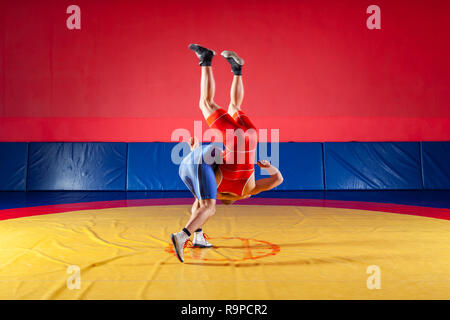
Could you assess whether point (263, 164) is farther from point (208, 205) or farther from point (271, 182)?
point (208, 205)

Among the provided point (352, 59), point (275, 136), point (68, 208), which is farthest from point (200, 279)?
point (352, 59)

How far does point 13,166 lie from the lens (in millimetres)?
7969

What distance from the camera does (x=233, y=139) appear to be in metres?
3.03

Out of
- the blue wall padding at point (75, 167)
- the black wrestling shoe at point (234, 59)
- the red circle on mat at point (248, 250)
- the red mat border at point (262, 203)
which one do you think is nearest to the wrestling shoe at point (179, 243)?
the red circle on mat at point (248, 250)

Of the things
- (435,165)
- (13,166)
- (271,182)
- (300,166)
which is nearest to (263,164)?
(271,182)

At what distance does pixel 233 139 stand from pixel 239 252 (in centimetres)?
86

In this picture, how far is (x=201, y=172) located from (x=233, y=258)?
0.67 meters

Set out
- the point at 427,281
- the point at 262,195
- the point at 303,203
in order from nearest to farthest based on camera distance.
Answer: the point at 427,281
the point at 303,203
the point at 262,195

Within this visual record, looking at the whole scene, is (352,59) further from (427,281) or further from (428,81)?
(427,281)

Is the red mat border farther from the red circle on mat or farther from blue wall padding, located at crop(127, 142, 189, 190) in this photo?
the red circle on mat

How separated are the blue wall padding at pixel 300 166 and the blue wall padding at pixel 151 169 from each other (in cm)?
169

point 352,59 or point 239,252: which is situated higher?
point 352,59

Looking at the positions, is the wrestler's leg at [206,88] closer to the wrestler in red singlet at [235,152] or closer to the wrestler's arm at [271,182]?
the wrestler in red singlet at [235,152]

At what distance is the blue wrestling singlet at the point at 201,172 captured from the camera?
3000 millimetres
